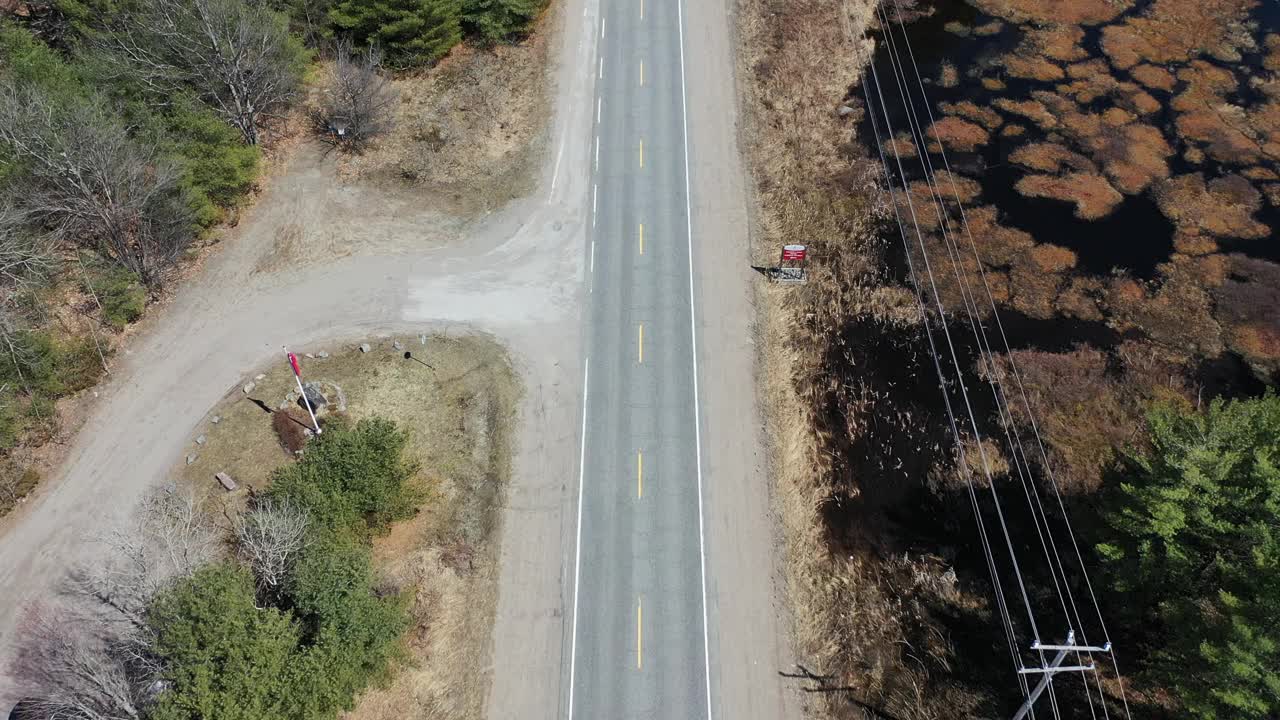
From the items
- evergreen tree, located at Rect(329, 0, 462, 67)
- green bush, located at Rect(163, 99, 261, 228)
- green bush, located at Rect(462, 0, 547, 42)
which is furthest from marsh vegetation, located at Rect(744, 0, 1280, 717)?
green bush, located at Rect(163, 99, 261, 228)

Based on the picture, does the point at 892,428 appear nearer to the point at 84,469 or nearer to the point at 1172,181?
the point at 1172,181

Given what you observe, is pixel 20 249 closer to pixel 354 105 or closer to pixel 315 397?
pixel 315 397

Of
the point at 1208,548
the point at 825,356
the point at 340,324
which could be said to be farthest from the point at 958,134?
the point at 340,324

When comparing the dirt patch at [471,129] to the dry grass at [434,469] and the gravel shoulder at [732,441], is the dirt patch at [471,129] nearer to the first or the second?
the gravel shoulder at [732,441]

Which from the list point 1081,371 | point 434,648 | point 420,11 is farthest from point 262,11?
point 1081,371

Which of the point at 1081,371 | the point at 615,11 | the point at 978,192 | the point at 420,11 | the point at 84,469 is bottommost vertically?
the point at 1081,371

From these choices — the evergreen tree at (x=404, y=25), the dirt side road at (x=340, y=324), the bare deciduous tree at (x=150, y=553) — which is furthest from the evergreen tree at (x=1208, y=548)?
the evergreen tree at (x=404, y=25)
